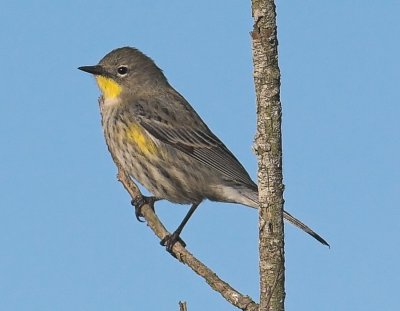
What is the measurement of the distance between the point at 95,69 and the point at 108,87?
40 cm

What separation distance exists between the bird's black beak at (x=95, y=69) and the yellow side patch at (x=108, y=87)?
128mm

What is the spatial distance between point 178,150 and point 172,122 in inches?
24.2

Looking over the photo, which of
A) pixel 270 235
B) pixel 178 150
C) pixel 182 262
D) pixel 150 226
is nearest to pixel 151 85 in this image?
pixel 178 150

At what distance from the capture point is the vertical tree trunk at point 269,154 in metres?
4.84

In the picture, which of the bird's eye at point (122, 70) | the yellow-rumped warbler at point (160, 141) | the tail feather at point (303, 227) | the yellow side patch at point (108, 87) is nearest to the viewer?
the tail feather at point (303, 227)

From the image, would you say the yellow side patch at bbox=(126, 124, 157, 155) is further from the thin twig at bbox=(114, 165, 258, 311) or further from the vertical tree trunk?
the vertical tree trunk

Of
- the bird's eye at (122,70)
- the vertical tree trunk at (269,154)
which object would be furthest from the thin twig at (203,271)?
the bird's eye at (122,70)

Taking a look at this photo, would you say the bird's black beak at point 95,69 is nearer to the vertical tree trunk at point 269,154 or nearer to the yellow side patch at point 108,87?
the yellow side patch at point 108,87

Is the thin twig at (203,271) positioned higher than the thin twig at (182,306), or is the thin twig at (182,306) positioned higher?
the thin twig at (203,271)

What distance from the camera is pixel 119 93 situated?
13.7 m

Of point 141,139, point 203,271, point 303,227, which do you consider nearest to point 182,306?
point 203,271

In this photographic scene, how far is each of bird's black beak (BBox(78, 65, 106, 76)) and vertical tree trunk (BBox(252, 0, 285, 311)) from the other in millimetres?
8711

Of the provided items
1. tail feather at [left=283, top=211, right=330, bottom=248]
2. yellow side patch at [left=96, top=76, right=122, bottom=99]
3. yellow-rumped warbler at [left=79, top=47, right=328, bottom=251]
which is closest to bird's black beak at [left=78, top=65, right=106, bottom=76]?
yellow-rumped warbler at [left=79, top=47, right=328, bottom=251]

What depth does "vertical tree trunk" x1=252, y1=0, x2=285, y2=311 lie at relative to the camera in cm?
484
